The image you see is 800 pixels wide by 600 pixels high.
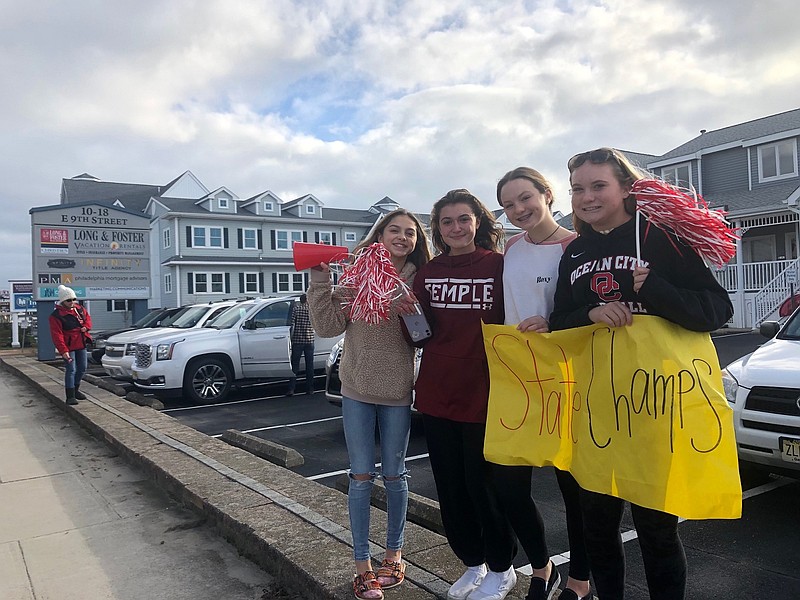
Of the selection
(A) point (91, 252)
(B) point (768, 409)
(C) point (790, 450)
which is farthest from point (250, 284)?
(C) point (790, 450)

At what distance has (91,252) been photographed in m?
18.1

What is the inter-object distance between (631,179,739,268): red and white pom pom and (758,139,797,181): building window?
79.1 ft

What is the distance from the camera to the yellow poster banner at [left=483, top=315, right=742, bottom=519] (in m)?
2.15

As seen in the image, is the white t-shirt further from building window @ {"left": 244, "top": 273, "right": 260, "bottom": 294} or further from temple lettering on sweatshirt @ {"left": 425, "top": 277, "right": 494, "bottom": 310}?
building window @ {"left": 244, "top": 273, "right": 260, "bottom": 294}

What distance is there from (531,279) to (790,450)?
2.73 m

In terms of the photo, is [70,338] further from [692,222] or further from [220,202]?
[220,202]

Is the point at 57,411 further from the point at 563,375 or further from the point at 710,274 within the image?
the point at 710,274

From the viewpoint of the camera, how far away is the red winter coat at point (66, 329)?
31.2ft

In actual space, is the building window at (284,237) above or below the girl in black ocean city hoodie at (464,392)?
above

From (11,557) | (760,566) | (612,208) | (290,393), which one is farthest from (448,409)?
(290,393)

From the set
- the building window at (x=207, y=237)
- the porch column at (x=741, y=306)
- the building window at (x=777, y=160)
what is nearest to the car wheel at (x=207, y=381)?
the porch column at (x=741, y=306)

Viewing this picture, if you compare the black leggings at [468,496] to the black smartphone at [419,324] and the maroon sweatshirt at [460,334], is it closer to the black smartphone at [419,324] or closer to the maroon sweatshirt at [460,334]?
the maroon sweatshirt at [460,334]

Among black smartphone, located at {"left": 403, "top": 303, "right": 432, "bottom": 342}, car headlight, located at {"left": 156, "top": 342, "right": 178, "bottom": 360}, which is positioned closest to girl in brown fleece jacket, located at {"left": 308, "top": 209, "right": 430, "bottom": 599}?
black smartphone, located at {"left": 403, "top": 303, "right": 432, "bottom": 342}

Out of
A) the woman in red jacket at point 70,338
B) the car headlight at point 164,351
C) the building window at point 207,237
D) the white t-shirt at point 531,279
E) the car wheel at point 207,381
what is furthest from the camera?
the building window at point 207,237
